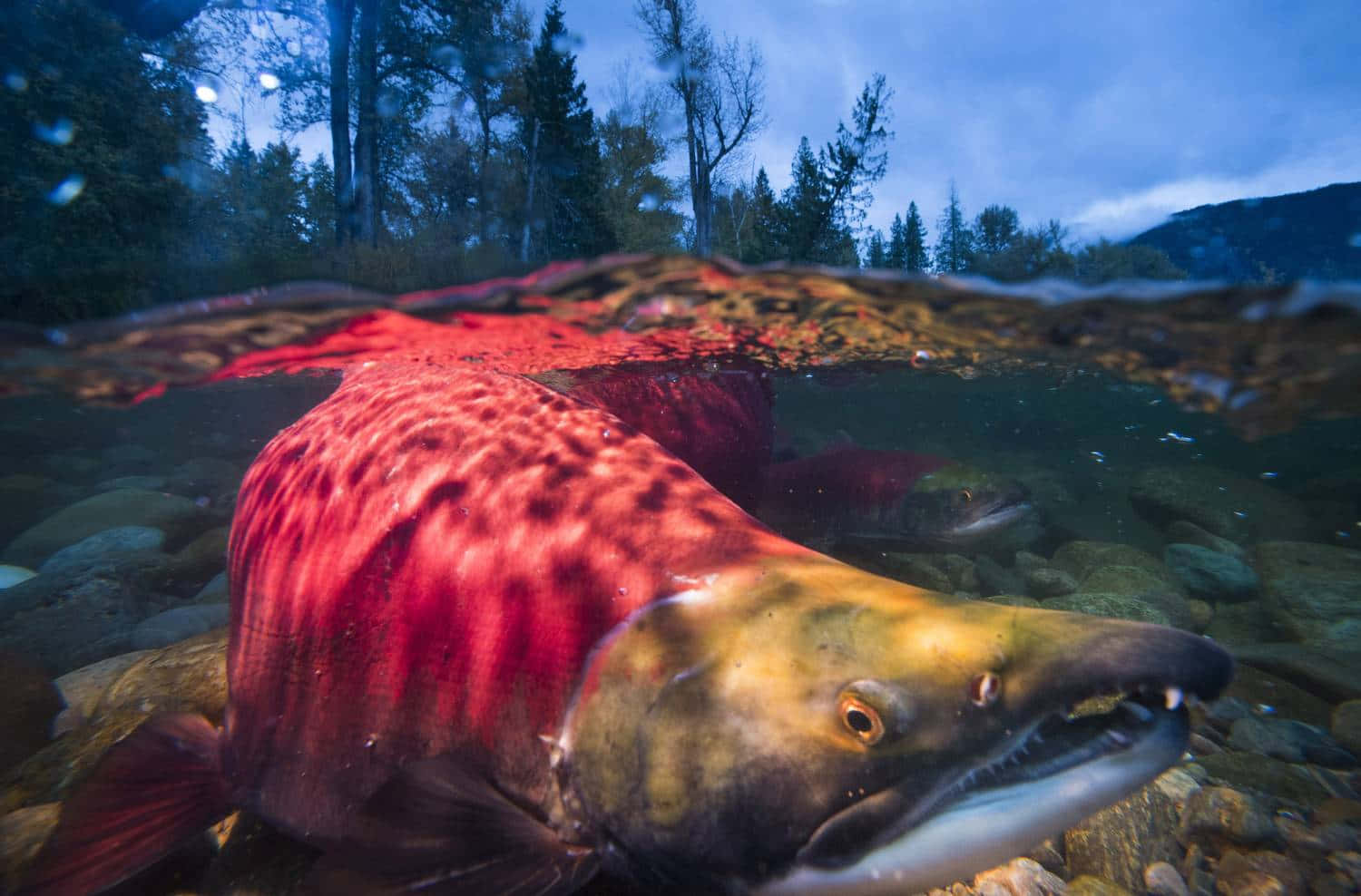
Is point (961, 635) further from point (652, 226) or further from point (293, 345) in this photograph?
point (652, 226)

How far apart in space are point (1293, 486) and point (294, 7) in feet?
115

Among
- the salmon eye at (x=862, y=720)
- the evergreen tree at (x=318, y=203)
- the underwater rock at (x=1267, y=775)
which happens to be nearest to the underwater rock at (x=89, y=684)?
the salmon eye at (x=862, y=720)

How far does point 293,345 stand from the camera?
4.85m

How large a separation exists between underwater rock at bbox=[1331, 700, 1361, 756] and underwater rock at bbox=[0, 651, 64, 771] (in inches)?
362

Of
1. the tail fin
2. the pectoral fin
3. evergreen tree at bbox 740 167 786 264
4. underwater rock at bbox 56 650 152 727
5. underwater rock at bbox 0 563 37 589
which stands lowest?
underwater rock at bbox 56 650 152 727

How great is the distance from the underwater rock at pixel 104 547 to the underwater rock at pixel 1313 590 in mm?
13925

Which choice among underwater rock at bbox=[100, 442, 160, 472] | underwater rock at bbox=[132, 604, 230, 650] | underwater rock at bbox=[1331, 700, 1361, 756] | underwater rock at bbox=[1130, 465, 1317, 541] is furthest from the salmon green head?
underwater rock at bbox=[100, 442, 160, 472]

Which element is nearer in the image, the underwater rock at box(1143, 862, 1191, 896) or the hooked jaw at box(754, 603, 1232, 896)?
the hooked jaw at box(754, 603, 1232, 896)

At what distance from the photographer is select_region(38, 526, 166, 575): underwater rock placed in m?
6.34

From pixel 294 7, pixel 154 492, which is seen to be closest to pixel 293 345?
pixel 154 492

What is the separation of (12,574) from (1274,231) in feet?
71.4

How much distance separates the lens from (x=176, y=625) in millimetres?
5352

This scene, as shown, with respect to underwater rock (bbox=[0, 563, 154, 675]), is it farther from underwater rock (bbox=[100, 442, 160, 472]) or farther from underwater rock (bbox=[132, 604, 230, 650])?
underwater rock (bbox=[100, 442, 160, 472])

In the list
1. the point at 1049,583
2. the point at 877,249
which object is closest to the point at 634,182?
the point at 877,249
